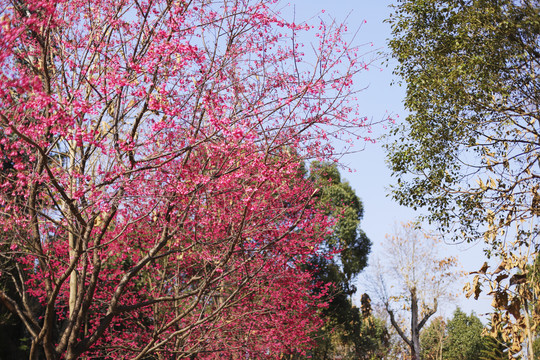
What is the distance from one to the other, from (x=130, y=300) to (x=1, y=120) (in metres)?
6.86

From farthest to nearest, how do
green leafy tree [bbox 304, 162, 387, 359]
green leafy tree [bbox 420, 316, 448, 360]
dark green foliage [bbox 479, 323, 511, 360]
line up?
1. green leafy tree [bbox 420, 316, 448, 360]
2. green leafy tree [bbox 304, 162, 387, 359]
3. dark green foliage [bbox 479, 323, 511, 360]

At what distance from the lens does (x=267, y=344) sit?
10586mm

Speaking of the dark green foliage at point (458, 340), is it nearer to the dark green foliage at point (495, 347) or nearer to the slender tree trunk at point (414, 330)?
the dark green foliage at point (495, 347)

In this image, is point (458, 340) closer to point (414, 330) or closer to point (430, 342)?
point (430, 342)

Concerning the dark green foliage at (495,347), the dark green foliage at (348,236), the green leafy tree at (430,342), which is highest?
the dark green foliage at (348,236)

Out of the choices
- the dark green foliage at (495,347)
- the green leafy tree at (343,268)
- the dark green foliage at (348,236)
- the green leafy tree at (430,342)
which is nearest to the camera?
the dark green foliage at (495,347)

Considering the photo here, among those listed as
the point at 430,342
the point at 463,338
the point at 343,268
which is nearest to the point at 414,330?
the point at 343,268

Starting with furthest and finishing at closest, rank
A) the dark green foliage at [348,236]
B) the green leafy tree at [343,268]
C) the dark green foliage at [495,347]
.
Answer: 1. the dark green foliage at [348,236]
2. the green leafy tree at [343,268]
3. the dark green foliage at [495,347]

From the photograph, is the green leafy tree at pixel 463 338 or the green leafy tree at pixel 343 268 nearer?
the green leafy tree at pixel 343 268

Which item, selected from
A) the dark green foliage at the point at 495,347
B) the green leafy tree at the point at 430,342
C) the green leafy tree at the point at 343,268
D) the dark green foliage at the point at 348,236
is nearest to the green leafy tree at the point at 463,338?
the green leafy tree at the point at 430,342

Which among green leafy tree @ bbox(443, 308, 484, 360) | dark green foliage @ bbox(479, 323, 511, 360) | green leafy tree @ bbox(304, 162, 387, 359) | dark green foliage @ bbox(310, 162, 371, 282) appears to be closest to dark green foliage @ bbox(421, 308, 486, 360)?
green leafy tree @ bbox(443, 308, 484, 360)

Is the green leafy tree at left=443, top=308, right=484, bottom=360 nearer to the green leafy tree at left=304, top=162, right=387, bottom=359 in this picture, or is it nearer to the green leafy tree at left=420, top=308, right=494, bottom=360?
the green leafy tree at left=420, top=308, right=494, bottom=360

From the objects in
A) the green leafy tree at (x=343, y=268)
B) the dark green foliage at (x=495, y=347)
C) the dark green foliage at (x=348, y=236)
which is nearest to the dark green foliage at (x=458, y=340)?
the dark green foliage at (x=495, y=347)

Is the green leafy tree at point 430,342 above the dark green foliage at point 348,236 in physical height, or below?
below
